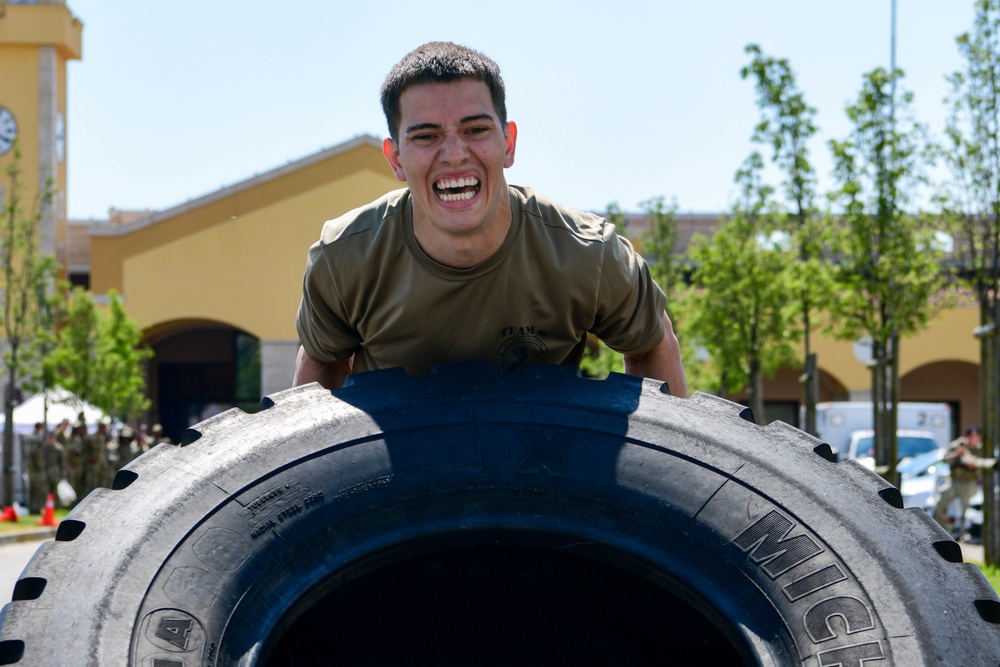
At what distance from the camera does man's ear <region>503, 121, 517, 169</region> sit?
9.61 feet

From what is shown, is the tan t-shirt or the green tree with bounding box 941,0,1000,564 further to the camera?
the green tree with bounding box 941,0,1000,564

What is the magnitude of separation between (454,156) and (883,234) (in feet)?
42.4

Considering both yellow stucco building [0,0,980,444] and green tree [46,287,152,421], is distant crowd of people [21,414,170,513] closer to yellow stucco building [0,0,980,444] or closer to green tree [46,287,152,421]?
green tree [46,287,152,421]

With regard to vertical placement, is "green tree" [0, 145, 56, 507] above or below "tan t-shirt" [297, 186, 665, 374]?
above

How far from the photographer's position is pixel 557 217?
121 inches

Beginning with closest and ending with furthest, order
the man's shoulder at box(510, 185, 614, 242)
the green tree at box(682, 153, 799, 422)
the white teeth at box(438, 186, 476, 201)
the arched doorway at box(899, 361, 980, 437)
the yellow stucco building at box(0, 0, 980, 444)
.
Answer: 1. the white teeth at box(438, 186, 476, 201)
2. the man's shoulder at box(510, 185, 614, 242)
3. the green tree at box(682, 153, 799, 422)
4. the yellow stucco building at box(0, 0, 980, 444)
5. the arched doorway at box(899, 361, 980, 437)

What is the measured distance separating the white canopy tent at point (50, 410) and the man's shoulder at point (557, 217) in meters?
25.5

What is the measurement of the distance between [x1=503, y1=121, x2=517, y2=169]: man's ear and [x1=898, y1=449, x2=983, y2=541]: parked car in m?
15.5

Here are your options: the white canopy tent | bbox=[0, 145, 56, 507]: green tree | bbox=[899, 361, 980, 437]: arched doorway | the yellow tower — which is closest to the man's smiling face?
bbox=[0, 145, 56, 507]: green tree

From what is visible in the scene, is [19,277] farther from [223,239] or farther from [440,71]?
[440,71]

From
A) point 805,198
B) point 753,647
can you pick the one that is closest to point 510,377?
Result: point 753,647

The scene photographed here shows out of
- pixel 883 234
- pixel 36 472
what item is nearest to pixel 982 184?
pixel 883 234

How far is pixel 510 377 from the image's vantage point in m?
2.46

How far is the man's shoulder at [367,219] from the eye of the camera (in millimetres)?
3055
